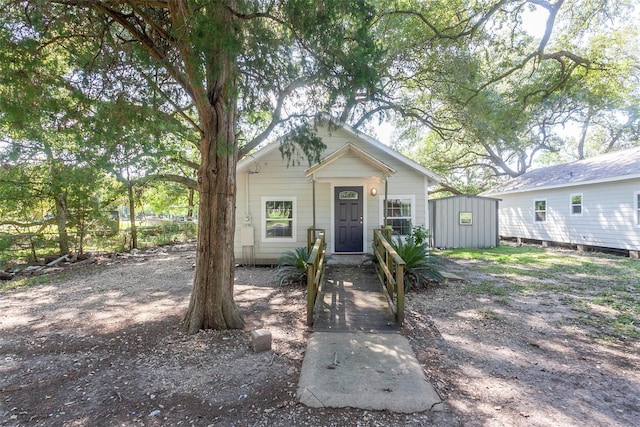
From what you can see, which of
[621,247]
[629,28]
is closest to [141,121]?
[621,247]

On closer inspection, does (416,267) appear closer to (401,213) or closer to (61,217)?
(401,213)

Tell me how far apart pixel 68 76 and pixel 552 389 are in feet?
25.7

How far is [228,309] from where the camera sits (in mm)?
4668

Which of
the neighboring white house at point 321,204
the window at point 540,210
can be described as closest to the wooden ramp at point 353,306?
the neighboring white house at point 321,204

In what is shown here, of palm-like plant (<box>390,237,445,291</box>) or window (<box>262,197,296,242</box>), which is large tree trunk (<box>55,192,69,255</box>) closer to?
window (<box>262,197,296,242</box>)

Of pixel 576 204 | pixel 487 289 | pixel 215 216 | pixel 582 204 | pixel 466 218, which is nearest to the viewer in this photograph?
pixel 215 216

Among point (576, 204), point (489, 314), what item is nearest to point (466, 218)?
point (576, 204)

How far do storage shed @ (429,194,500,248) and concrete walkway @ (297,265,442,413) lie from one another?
9636mm

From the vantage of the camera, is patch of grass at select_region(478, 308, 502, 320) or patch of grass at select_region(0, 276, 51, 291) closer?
patch of grass at select_region(478, 308, 502, 320)

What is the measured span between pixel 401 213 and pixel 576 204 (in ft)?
27.8

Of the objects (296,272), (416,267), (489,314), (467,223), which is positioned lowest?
(489,314)

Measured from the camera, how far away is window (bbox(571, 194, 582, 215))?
42.7ft

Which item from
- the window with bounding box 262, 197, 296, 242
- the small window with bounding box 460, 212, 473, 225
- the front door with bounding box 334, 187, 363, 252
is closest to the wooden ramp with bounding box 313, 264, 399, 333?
the front door with bounding box 334, 187, 363, 252

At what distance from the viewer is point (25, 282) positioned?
847 cm
